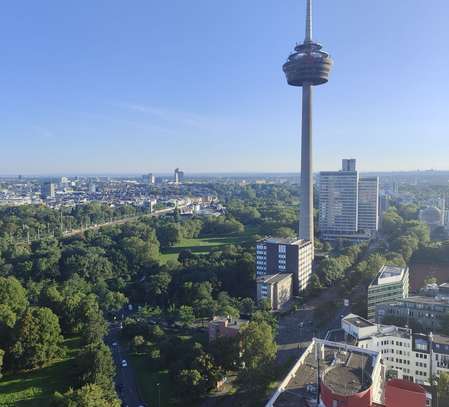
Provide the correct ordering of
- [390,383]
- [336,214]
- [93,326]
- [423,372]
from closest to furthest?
1. [390,383]
2. [423,372]
3. [93,326]
4. [336,214]

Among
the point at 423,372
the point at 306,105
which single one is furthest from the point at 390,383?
the point at 306,105

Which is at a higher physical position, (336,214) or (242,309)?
(336,214)

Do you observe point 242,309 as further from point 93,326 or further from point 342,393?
point 342,393

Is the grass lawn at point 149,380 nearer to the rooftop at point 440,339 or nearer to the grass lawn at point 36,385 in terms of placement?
the grass lawn at point 36,385

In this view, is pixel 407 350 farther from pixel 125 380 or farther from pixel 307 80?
pixel 307 80

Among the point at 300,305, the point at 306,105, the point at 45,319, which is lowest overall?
the point at 300,305

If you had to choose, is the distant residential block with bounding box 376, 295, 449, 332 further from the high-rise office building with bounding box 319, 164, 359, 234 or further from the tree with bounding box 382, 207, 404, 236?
the high-rise office building with bounding box 319, 164, 359, 234

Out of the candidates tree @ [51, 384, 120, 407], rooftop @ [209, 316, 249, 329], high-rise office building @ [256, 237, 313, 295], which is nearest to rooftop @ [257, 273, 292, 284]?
high-rise office building @ [256, 237, 313, 295]

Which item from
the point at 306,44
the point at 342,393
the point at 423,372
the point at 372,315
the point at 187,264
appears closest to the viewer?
the point at 342,393
